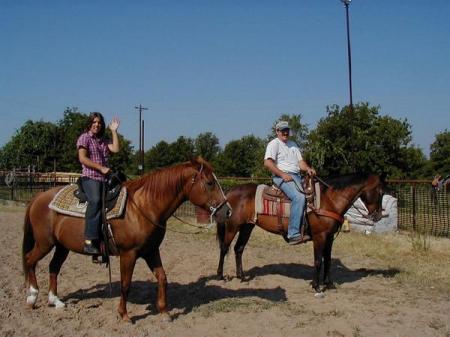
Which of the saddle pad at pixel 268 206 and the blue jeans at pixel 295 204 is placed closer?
the blue jeans at pixel 295 204

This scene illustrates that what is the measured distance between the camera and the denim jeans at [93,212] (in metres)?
4.98

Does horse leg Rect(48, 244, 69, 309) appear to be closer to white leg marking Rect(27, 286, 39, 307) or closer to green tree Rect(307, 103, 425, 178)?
white leg marking Rect(27, 286, 39, 307)

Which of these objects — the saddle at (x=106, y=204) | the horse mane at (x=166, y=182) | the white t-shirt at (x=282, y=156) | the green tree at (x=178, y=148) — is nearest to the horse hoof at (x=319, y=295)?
the white t-shirt at (x=282, y=156)

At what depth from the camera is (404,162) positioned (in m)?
20.2

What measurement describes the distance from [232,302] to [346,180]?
2.51 metres

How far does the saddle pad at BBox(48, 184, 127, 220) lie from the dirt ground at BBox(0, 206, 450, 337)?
1.19m

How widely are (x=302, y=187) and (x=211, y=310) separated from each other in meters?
2.27

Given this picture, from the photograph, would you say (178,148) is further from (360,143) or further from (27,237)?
(27,237)

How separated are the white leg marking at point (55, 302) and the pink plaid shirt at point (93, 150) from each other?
5.41 feet

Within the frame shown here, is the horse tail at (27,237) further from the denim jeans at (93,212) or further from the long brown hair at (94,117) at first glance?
the long brown hair at (94,117)

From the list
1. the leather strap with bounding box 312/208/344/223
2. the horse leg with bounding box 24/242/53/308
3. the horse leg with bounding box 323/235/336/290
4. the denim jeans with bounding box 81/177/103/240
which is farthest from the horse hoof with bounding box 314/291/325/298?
the horse leg with bounding box 24/242/53/308

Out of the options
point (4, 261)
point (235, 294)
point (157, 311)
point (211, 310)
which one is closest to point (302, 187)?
point (235, 294)

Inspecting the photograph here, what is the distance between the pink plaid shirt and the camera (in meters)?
5.13

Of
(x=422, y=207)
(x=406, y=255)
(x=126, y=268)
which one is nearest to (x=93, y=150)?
(x=126, y=268)
